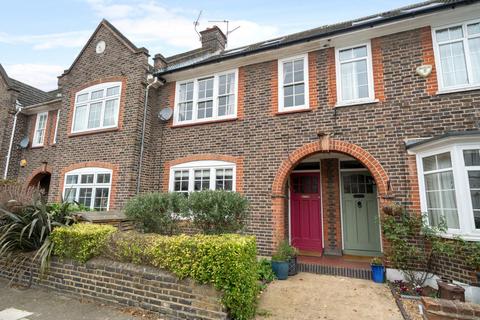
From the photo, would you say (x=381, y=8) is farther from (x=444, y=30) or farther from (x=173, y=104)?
(x=173, y=104)

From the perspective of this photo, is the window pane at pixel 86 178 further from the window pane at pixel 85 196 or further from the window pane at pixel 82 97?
the window pane at pixel 82 97

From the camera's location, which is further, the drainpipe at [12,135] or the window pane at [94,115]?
the drainpipe at [12,135]

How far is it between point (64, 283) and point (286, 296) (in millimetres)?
4283

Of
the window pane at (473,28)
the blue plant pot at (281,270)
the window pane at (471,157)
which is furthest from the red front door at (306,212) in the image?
the window pane at (473,28)

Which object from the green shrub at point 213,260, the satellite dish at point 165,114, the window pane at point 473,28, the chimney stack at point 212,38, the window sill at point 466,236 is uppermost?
the chimney stack at point 212,38

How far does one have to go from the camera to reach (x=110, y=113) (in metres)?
10.1

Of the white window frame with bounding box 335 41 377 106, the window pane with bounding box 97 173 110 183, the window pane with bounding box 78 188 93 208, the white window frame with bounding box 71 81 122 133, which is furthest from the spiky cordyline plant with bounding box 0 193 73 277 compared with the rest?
the white window frame with bounding box 335 41 377 106

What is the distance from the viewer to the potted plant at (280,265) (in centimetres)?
628

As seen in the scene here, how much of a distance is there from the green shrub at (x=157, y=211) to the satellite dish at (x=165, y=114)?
4.60 metres

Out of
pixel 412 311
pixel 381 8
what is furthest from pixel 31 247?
pixel 381 8

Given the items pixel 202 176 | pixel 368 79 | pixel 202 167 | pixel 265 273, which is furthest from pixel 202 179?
pixel 368 79

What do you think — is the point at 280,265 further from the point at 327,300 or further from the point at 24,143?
the point at 24,143

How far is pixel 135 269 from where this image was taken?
4.36 meters

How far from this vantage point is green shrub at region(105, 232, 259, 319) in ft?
12.2
